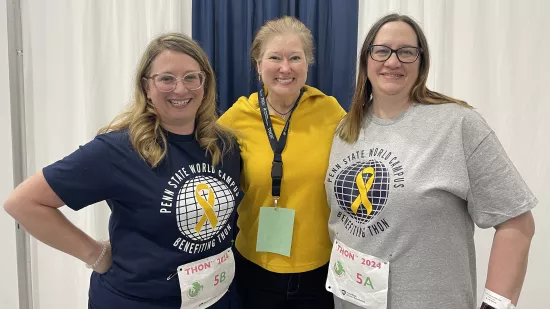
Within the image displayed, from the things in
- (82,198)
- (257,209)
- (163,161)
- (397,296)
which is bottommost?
(397,296)

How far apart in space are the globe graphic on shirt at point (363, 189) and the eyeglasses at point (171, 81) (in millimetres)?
622

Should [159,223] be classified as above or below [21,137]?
below

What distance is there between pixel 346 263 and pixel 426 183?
390 millimetres

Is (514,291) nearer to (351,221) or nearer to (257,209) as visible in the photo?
(351,221)

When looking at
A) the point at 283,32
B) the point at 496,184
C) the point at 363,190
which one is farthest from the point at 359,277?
the point at 283,32

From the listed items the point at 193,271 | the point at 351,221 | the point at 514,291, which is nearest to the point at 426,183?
the point at 351,221

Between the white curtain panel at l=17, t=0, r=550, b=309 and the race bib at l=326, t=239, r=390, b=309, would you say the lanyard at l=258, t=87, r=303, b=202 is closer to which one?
the race bib at l=326, t=239, r=390, b=309

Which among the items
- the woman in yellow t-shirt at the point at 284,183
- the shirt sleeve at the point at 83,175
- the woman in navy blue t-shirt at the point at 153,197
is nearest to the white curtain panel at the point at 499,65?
the woman in yellow t-shirt at the point at 284,183

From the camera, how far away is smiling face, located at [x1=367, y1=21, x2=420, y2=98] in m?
1.26

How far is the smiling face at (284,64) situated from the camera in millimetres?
1521

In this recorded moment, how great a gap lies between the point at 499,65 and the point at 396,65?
115cm

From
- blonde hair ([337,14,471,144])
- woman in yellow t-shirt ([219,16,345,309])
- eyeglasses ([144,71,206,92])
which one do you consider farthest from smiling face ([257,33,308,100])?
eyeglasses ([144,71,206,92])

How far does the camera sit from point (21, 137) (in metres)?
2.04

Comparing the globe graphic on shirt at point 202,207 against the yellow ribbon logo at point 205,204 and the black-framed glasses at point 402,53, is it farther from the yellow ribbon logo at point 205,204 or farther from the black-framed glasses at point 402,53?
the black-framed glasses at point 402,53
